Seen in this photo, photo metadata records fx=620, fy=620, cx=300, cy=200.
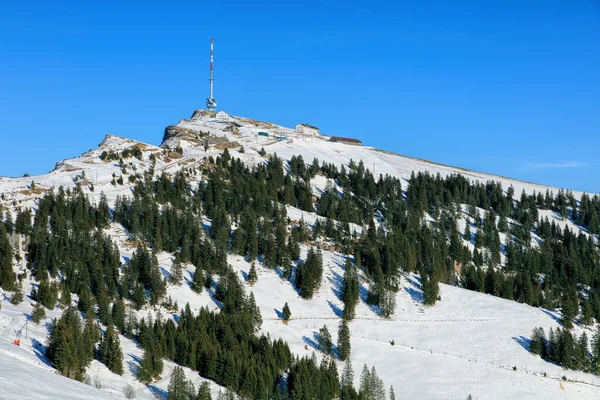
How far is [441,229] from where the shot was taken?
183000mm

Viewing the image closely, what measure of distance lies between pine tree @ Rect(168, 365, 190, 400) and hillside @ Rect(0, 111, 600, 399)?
382cm

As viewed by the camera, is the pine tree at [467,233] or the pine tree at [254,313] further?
the pine tree at [467,233]

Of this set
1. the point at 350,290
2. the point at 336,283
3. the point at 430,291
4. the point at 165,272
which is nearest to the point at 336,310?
the point at 350,290

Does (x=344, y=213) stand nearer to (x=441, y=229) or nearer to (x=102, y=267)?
(x=441, y=229)

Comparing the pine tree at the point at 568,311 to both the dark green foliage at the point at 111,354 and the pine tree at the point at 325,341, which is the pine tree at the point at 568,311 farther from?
the dark green foliage at the point at 111,354

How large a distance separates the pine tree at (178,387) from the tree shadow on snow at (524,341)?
2708 inches

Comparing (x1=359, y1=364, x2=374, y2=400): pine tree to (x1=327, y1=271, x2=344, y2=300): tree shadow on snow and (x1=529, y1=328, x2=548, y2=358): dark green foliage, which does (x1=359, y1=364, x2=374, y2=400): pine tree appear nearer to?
(x1=327, y1=271, x2=344, y2=300): tree shadow on snow

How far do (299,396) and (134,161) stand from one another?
414 feet

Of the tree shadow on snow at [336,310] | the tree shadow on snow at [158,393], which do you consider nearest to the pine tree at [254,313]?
the tree shadow on snow at [336,310]

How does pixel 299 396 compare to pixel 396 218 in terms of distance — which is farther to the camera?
pixel 396 218

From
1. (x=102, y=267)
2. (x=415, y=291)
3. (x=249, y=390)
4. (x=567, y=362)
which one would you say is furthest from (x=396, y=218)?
(x=249, y=390)

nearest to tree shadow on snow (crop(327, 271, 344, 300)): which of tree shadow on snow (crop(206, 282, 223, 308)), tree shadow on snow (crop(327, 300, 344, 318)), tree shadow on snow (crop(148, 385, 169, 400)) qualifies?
tree shadow on snow (crop(327, 300, 344, 318))

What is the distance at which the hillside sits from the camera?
102438 mm

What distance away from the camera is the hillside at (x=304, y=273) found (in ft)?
336
